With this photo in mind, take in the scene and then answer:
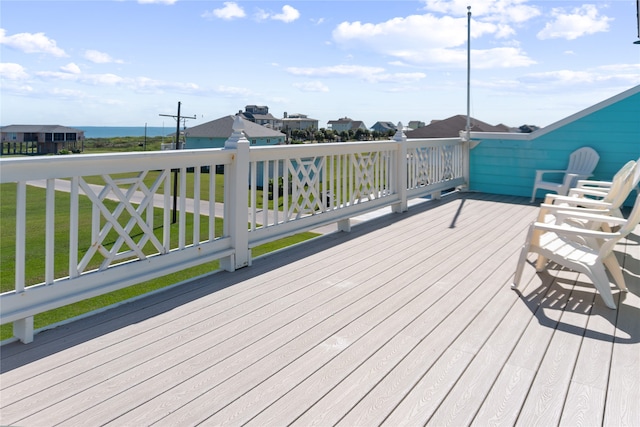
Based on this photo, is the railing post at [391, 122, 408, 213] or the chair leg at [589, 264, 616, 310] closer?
the chair leg at [589, 264, 616, 310]

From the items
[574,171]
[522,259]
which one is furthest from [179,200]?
[574,171]

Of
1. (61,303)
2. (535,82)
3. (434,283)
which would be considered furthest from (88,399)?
(535,82)

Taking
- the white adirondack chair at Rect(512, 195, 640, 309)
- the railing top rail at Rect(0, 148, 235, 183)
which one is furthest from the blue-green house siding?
the railing top rail at Rect(0, 148, 235, 183)

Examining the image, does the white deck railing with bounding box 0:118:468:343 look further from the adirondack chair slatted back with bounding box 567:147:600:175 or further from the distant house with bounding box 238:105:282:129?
the distant house with bounding box 238:105:282:129

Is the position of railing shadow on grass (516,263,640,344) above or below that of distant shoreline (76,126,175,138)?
below

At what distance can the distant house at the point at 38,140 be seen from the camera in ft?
11.0

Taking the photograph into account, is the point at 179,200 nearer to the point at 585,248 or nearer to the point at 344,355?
the point at 344,355

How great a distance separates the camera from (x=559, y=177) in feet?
22.2

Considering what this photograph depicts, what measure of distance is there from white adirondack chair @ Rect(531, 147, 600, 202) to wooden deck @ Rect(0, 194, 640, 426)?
3.15 meters

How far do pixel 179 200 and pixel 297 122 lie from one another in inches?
399

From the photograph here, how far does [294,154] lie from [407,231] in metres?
1.62

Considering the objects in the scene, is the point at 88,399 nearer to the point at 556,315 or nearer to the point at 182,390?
the point at 182,390

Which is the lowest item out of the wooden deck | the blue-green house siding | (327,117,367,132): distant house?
the wooden deck

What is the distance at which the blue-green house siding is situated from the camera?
20.5 ft
